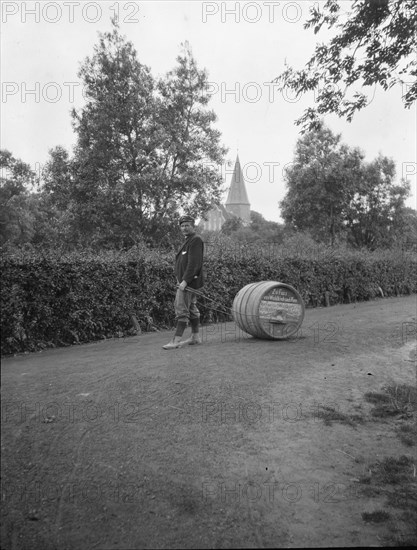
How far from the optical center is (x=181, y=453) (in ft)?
8.74

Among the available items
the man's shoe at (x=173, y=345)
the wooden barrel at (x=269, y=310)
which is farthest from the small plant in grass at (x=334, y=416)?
the wooden barrel at (x=269, y=310)

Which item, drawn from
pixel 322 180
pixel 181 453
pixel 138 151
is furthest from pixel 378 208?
pixel 181 453

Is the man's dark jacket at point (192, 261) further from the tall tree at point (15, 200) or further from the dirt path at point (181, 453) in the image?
the tall tree at point (15, 200)

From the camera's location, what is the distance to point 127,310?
28.7ft

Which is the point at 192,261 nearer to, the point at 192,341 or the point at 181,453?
the point at 192,341

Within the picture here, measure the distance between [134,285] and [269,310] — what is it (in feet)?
11.1

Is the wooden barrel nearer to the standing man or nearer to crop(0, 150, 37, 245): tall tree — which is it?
the standing man

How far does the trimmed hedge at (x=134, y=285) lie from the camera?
1.70m

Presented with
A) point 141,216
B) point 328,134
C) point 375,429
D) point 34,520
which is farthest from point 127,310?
point 328,134

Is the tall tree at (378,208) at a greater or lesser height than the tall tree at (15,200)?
greater

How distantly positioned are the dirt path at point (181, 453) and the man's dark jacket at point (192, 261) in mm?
1171

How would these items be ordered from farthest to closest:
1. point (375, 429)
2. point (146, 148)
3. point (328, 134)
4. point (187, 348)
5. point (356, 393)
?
point (328, 134) → point (146, 148) → point (187, 348) → point (356, 393) → point (375, 429)

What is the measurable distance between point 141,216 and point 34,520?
71.2 ft

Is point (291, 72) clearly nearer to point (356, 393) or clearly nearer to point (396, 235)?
point (356, 393)
